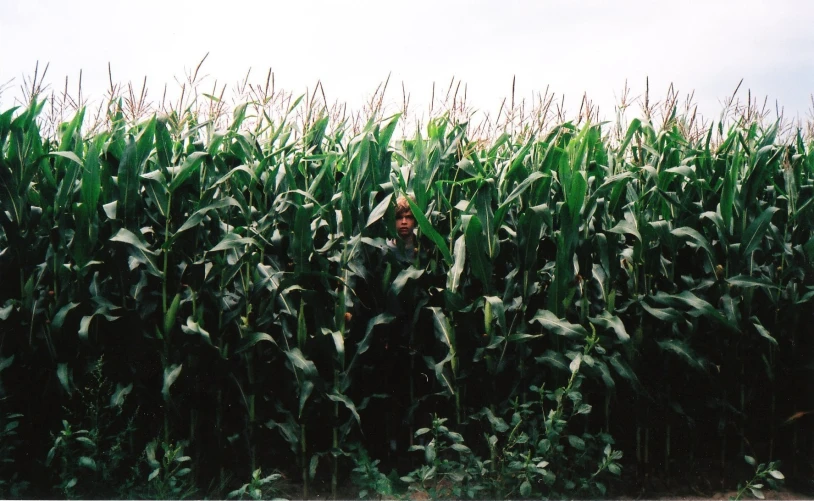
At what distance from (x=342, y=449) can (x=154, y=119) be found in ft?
6.75

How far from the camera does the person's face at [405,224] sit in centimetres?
352

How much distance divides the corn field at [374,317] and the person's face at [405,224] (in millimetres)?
76

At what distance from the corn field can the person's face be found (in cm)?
8

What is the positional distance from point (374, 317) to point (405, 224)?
56 cm

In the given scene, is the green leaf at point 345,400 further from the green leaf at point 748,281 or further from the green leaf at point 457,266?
the green leaf at point 748,281

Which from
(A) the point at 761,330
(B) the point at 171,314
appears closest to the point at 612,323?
(A) the point at 761,330

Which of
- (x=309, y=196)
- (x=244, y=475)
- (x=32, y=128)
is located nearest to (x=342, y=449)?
(x=244, y=475)

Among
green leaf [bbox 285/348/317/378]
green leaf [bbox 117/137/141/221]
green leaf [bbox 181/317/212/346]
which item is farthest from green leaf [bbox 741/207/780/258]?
green leaf [bbox 117/137/141/221]

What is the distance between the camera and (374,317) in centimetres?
335

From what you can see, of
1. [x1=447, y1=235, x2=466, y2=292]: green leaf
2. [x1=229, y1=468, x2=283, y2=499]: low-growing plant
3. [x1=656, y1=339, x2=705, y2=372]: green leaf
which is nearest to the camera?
[x1=229, y1=468, x2=283, y2=499]: low-growing plant

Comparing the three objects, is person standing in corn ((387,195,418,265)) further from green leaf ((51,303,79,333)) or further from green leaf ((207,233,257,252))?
green leaf ((51,303,79,333))

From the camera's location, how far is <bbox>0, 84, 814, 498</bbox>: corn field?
3297 mm

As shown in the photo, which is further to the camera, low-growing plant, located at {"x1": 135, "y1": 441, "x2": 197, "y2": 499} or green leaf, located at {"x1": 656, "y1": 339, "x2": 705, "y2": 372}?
green leaf, located at {"x1": 656, "y1": 339, "x2": 705, "y2": 372}

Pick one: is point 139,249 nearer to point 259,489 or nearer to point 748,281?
point 259,489
